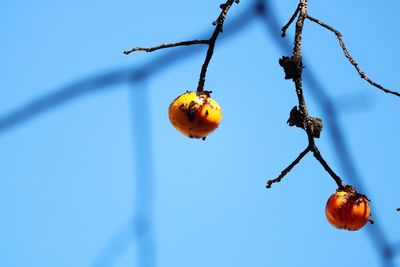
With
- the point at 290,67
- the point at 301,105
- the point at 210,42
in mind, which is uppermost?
the point at 210,42

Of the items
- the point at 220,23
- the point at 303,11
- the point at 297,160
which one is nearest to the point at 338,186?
the point at 297,160

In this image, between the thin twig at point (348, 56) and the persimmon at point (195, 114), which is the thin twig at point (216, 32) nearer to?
the persimmon at point (195, 114)

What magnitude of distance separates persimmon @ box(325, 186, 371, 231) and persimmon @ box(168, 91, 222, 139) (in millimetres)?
1040

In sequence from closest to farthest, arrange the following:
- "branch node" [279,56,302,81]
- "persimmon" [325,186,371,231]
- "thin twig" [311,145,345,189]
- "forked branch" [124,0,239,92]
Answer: "forked branch" [124,0,239,92], "branch node" [279,56,302,81], "thin twig" [311,145,345,189], "persimmon" [325,186,371,231]

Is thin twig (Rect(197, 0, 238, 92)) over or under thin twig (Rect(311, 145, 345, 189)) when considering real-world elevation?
over

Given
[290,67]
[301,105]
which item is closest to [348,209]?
[301,105]

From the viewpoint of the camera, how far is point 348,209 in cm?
311

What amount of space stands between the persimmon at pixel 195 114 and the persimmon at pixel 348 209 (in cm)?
104

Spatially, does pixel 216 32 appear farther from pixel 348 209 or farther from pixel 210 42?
pixel 348 209

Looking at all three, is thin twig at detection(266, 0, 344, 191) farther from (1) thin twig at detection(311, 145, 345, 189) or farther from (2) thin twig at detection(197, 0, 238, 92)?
(2) thin twig at detection(197, 0, 238, 92)

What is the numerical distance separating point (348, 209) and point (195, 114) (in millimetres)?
1289

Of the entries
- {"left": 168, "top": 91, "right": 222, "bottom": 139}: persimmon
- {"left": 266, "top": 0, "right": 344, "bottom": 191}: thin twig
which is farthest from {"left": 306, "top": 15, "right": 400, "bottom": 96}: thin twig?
{"left": 168, "top": 91, "right": 222, "bottom": 139}: persimmon

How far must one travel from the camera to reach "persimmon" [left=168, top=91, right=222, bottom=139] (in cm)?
262

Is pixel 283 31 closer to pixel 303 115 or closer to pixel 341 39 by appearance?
pixel 341 39
